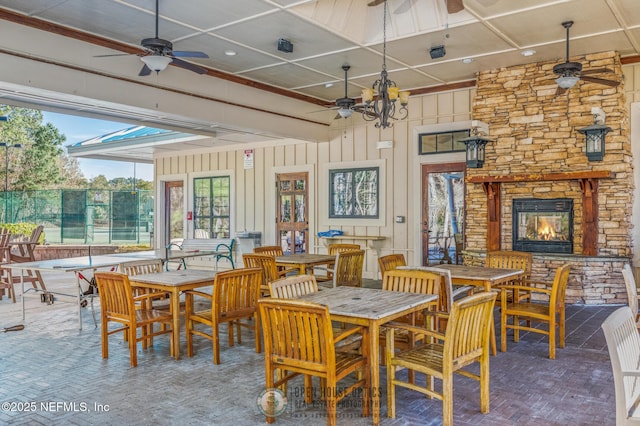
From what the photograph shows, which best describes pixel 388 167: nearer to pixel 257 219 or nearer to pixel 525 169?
pixel 525 169

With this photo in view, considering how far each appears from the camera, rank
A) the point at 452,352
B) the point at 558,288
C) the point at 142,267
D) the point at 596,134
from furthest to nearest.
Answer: the point at 596,134 → the point at 142,267 → the point at 558,288 → the point at 452,352

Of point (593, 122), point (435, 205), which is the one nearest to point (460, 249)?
point (435, 205)

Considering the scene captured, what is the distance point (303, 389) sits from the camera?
13.0 feet

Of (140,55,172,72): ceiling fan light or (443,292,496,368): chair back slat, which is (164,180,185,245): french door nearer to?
(140,55,172,72): ceiling fan light

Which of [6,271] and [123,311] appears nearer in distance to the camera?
[123,311]

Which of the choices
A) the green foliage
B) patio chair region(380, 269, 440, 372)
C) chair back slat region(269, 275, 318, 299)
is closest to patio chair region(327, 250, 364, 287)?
patio chair region(380, 269, 440, 372)

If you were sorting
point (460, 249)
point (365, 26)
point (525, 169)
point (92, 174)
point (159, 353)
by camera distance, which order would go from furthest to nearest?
point (92, 174), point (460, 249), point (525, 169), point (365, 26), point (159, 353)

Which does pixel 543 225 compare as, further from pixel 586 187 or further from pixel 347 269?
pixel 347 269

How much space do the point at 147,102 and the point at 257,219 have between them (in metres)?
5.27

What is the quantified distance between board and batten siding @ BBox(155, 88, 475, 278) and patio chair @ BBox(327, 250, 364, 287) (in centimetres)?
283

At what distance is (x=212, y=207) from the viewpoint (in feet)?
41.4

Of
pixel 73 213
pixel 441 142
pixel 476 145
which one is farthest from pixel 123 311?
pixel 73 213

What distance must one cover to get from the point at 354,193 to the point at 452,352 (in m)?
7.11

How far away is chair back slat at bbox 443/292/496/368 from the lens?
3.03m
